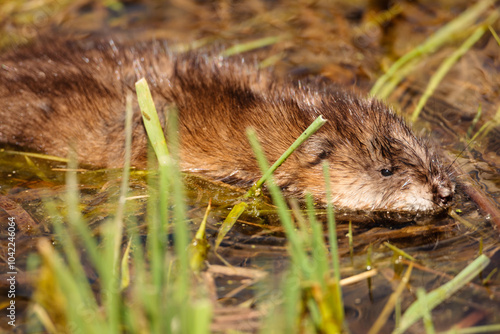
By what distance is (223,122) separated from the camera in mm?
4195

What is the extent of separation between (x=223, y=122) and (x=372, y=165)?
3.51 ft

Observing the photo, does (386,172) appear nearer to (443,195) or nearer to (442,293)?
(443,195)

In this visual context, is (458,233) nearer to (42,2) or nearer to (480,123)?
(480,123)

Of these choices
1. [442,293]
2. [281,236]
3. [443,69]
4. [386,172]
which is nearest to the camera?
[442,293]

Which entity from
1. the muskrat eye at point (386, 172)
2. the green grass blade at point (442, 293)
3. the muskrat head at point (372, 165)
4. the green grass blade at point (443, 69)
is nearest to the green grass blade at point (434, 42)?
the green grass blade at point (443, 69)

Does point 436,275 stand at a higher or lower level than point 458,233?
lower

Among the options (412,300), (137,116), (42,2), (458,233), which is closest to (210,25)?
(42,2)

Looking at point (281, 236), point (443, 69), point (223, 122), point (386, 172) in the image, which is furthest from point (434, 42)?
point (281, 236)

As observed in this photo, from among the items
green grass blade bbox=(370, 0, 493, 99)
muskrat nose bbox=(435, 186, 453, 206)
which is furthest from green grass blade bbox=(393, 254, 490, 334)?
green grass blade bbox=(370, 0, 493, 99)

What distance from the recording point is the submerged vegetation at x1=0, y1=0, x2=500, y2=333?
2289mm

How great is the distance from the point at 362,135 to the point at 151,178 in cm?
149

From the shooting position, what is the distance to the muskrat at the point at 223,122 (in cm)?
395

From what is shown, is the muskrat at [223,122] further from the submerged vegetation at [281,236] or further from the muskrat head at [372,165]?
the submerged vegetation at [281,236]

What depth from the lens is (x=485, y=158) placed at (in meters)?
4.27
